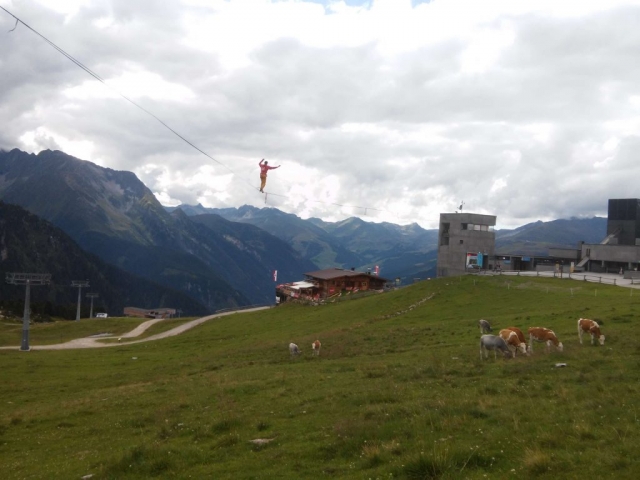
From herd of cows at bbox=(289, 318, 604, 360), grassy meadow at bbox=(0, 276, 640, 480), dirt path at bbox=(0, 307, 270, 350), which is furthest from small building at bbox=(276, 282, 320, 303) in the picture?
herd of cows at bbox=(289, 318, 604, 360)

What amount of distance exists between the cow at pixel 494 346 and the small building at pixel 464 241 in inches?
3239

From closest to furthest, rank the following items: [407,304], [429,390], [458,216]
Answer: [429,390]
[407,304]
[458,216]

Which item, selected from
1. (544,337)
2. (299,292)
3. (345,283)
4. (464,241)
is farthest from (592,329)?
(464,241)

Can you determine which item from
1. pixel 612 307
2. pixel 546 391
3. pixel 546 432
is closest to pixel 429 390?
pixel 546 391

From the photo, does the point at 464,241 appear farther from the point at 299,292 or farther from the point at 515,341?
the point at 515,341

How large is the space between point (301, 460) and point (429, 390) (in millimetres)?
7402

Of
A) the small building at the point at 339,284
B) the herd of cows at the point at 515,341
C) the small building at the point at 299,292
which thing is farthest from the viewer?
the small building at the point at 339,284

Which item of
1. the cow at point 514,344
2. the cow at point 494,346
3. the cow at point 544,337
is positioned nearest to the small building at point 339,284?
the cow at point 544,337

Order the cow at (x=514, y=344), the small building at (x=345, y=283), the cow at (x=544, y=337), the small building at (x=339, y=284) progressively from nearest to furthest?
the cow at (x=514, y=344) < the cow at (x=544, y=337) < the small building at (x=339, y=284) < the small building at (x=345, y=283)

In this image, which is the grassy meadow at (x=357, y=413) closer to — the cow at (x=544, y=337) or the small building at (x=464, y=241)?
the cow at (x=544, y=337)

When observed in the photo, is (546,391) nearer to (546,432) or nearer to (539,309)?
(546,432)

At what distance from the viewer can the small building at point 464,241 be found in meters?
106

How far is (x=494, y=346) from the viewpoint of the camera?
80.4 ft

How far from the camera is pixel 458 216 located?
350 feet
